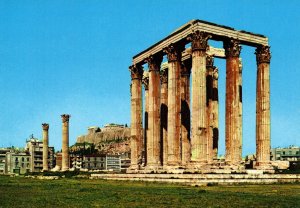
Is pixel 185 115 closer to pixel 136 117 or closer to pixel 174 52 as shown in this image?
pixel 136 117

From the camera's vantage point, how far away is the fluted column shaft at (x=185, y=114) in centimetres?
5922

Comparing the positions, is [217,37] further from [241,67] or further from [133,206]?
[133,206]

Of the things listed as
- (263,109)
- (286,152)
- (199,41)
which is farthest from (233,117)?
(286,152)

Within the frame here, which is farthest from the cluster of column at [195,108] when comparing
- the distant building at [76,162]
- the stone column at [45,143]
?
the distant building at [76,162]

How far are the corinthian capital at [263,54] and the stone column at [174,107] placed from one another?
9499 mm

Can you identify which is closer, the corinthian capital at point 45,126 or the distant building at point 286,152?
the corinthian capital at point 45,126

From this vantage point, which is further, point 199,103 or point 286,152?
point 286,152

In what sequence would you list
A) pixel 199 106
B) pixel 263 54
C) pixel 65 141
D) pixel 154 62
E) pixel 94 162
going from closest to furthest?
pixel 199 106, pixel 263 54, pixel 154 62, pixel 65 141, pixel 94 162

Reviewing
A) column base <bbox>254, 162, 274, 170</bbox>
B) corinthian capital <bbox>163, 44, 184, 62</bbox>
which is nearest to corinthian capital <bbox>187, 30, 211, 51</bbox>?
corinthian capital <bbox>163, 44, 184, 62</bbox>

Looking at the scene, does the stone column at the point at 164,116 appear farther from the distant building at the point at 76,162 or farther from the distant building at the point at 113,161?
the distant building at the point at 113,161

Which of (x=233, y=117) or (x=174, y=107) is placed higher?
(x=174, y=107)

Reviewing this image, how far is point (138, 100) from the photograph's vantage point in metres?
67.1

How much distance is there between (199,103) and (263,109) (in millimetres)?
10672

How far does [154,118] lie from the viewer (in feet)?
201
